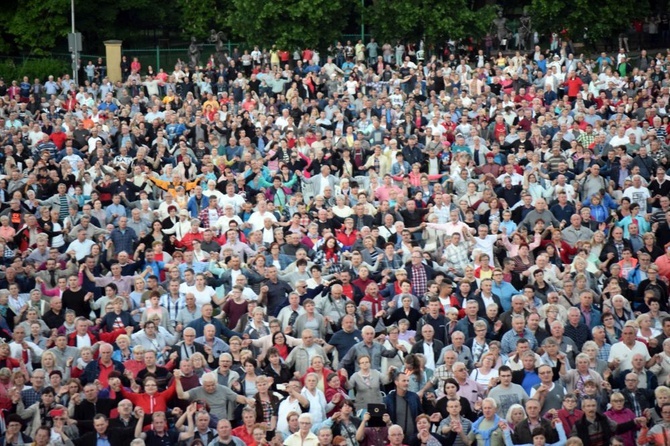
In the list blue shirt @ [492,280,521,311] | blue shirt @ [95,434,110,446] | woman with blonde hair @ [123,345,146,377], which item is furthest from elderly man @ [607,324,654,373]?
blue shirt @ [95,434,110,446]

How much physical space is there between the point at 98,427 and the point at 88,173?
9582mm

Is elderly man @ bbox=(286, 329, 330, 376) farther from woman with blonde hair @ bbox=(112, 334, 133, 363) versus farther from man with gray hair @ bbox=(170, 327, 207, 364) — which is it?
woman with blonde hair @ bbox=(112, 334, 133, 363)

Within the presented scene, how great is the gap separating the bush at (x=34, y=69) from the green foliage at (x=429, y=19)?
34.1 ft

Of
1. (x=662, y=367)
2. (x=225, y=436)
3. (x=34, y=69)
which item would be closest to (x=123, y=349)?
(x=225, y=436)

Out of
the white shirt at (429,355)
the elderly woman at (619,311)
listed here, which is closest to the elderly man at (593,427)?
the white shirt at (429,355)

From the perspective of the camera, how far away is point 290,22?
38250 millimetres

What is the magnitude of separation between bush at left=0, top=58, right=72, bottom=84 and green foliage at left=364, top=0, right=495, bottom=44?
10393 mm

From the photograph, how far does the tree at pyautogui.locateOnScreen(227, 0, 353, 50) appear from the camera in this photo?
3788cm

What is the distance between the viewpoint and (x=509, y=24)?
4200 cm

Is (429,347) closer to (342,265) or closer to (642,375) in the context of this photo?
(642,375)

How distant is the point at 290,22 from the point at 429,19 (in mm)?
4199

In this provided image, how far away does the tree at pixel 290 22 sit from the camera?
124ft

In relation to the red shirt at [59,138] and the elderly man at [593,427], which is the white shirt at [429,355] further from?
the red shirt at [59,138]

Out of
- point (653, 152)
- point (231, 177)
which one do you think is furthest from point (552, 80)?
point (231, 177)
